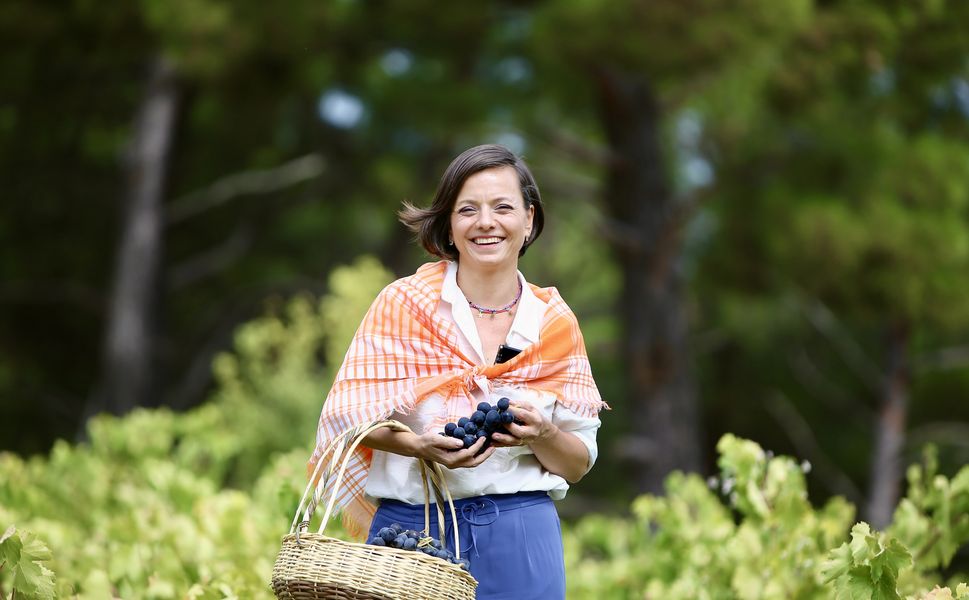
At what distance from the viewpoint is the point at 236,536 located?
3.91 m

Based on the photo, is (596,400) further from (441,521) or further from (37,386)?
(37,386)

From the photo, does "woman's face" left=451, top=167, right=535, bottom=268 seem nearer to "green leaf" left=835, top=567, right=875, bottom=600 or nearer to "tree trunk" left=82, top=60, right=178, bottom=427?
"green leaf" left=835, top=567, right=875, bottom=600

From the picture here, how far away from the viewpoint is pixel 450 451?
7.64ft

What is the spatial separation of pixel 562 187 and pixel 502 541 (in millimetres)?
8363

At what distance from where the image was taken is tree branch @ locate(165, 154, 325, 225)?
11273 mm

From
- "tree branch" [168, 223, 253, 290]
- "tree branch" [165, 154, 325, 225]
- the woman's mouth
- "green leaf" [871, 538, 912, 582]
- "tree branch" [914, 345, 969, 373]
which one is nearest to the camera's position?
"green leaf" [871, 538, 912, 582]

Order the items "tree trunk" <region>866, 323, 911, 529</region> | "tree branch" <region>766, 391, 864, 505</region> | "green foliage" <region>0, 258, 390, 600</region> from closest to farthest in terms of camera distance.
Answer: "green foliage" <region>0, 258, 390, 600</region>
"tree trunk" <region>866, 323, 911, 529</region>
"tree branch" <region>766, 391, 864, 505</region>

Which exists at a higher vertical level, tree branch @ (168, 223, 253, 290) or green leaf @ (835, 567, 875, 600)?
tree branch @ (168, 223, 253, 290)

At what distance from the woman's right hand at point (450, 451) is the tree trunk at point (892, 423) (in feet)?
31.1

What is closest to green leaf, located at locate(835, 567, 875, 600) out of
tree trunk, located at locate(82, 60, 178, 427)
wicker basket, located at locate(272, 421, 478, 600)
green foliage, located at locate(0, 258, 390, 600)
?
wicker basket, located at locate(272, 421, 478, 600)

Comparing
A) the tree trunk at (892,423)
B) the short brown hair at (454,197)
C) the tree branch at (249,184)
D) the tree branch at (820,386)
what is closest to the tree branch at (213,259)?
the tree branch at (249,184)

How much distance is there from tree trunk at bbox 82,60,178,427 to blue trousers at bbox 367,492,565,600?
8.39 metres

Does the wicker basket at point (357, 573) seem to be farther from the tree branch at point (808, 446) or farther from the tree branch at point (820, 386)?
the tree branch at point (808, 446)

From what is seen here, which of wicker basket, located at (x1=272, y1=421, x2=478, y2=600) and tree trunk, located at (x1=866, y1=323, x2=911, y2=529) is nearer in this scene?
wicker basket, located at (x1=272, y1=421, x2=478, y2=600)
